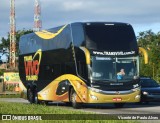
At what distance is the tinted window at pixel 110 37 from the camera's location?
2481cm

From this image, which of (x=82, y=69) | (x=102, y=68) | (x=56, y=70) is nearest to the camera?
(x=102, y=68)

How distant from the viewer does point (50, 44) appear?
28.9 metres

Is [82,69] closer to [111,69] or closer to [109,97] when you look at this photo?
[111,69]

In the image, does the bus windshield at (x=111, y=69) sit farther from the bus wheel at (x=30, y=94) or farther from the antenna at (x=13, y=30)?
Result: the antenna at (x=13, y=30)

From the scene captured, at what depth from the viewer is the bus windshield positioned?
24578 millimetres

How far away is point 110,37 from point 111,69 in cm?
151

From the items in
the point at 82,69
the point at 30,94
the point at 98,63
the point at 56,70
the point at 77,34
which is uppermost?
the point at 77,34

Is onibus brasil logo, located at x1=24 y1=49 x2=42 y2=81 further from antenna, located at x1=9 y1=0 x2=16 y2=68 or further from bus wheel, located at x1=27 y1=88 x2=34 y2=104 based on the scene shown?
antenna, located at x1=9 y1=0 x2=16 y2=68

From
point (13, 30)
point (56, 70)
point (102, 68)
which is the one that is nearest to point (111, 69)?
point (102, 68)

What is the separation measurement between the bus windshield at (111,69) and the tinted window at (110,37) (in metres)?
0.53

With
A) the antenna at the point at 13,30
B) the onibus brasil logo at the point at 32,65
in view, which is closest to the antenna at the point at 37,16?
the antenna at the point at 13,30

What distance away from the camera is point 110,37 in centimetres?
2503

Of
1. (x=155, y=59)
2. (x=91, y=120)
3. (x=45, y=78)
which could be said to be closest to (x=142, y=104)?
(x=45, y=78)

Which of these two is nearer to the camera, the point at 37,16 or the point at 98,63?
the point at 98,63
